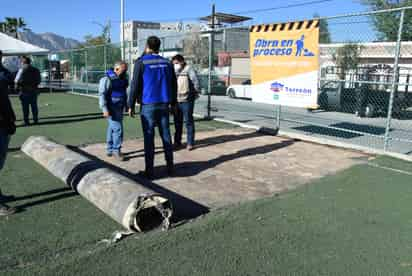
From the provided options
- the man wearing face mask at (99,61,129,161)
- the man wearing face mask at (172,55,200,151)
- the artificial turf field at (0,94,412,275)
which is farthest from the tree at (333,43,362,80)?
the man wearing face mask at (99,61,129,161)

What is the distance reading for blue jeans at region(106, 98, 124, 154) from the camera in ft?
20.3

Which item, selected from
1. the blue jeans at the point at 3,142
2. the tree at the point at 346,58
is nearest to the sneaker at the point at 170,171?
the blue jeans at the point at 3,142

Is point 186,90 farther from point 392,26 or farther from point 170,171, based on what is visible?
point 392,26

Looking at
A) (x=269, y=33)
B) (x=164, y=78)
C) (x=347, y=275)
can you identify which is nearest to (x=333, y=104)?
(x=269, y=33)

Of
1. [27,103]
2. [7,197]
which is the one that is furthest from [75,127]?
[7,197]

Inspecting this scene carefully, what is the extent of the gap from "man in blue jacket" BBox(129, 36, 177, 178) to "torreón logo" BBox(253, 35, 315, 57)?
3.52 m

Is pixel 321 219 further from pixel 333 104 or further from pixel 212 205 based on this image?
pixel 333 104

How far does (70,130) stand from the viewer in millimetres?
9180

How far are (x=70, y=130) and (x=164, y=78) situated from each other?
4893 mm

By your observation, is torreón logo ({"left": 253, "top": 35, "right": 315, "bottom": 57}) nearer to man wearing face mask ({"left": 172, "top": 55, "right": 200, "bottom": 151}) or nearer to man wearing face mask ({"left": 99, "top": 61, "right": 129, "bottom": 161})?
man wearing face mask ({"left": 172, "top": 55, "right": 200, "bottom": 151})

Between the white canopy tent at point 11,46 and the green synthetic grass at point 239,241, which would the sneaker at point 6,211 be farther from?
the white canopy tent at point 11,46

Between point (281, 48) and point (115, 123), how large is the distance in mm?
4068

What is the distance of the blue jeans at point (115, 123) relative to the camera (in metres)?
6.19

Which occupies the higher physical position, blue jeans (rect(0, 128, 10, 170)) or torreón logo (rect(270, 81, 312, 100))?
torreón logo (rect(270, 81, 312, 100))
